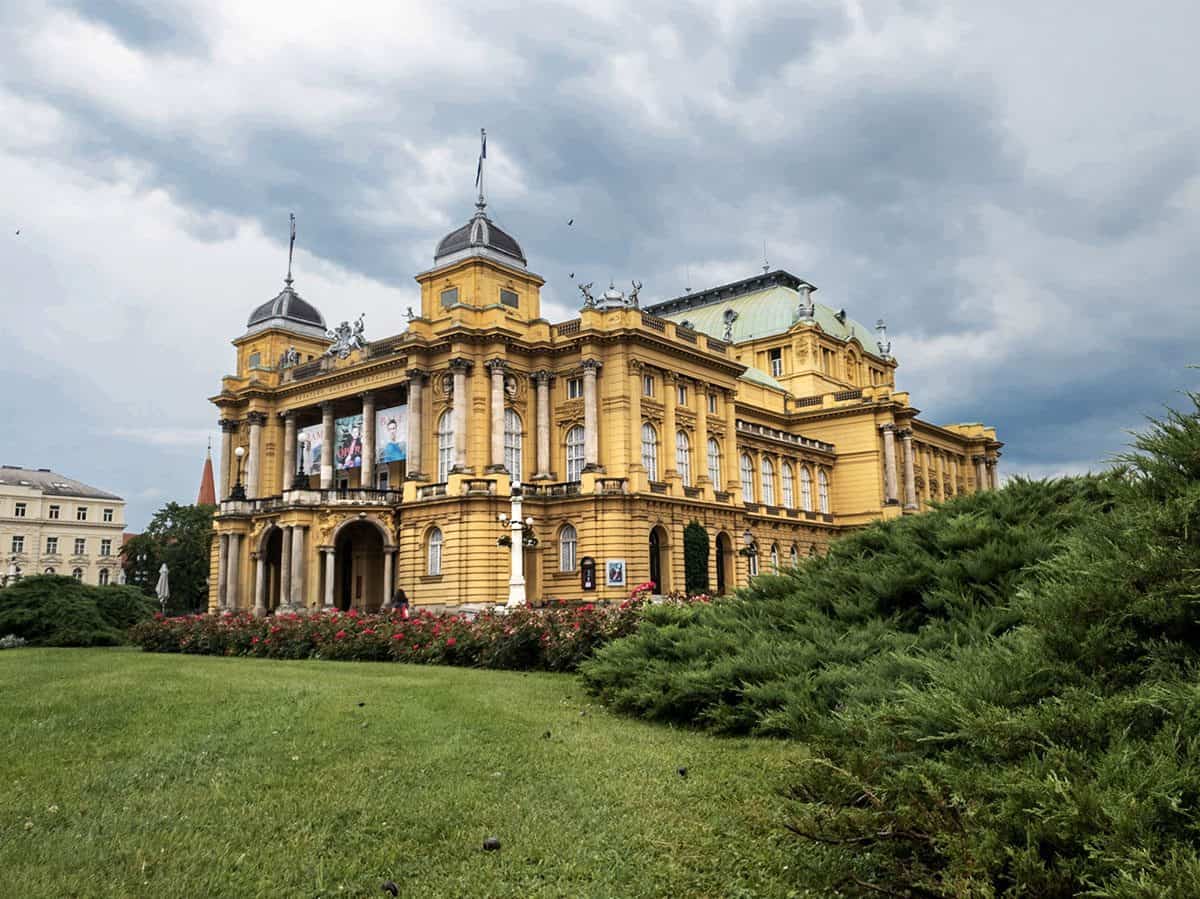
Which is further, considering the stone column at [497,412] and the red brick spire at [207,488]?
the red brick spire at [207,488]

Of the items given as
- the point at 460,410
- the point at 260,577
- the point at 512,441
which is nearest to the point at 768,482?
the point at 512,441

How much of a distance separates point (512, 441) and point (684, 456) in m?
8.98

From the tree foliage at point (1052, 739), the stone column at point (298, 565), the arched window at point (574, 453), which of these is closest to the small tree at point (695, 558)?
the arched window at point (574, 453)

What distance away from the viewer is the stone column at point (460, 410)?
4425cm

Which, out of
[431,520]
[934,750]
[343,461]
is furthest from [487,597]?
[934,750]

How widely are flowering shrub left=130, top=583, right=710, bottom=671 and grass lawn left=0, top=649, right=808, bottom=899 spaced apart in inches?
233

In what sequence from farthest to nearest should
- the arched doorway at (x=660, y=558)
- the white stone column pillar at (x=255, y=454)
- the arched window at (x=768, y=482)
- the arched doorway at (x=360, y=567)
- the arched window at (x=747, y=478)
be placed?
→ 1. the arched window at (x=768, y=482)
2. the arched window at (x=747, y=478)
3. the white stone column pillar at (x=255, y=454)
4. the arched doorway at (x=360, y=567)
5. the arched doorway at (x=660, y=558)

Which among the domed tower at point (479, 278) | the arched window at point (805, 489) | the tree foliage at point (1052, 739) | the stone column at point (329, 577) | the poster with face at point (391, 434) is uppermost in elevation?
the domed tower at point (479, 278)

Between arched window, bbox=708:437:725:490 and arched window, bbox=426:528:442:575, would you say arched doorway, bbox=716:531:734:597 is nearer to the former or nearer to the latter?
arched window, bbox=708:437:725:490

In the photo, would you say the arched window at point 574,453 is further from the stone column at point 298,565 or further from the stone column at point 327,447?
the stone column at point 327,447

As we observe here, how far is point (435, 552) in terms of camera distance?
1747 inches

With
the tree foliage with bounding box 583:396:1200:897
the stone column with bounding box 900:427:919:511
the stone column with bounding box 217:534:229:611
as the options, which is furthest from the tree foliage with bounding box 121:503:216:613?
the tree foliage with bounding box 583:396:1200:897

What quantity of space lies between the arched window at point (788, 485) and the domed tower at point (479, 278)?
66.7 ft

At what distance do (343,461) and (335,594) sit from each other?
7221 mm
